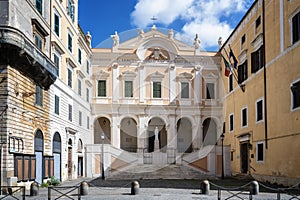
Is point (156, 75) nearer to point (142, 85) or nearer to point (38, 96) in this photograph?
point (142, 85)

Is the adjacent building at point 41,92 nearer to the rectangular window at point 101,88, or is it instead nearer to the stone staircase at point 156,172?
the stone staircase at point 156,172

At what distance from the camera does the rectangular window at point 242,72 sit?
104 feet

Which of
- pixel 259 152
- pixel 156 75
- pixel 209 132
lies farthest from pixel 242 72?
pixel 156 75

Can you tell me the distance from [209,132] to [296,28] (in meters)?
20.3

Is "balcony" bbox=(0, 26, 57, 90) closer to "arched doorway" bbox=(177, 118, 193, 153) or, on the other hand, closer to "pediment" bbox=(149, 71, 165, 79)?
"pediment" bbox=(149, 71, 165, 79)

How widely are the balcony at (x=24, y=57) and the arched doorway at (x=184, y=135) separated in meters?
20.9

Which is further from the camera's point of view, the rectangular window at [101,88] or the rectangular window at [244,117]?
the rectangular window at [101,88]

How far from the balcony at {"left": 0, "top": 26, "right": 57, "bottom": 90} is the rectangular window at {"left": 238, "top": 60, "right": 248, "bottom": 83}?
15547mm

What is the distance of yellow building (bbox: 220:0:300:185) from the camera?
74.2 ft

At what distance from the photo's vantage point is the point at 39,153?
2216cm

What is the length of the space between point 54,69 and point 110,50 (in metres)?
17.0

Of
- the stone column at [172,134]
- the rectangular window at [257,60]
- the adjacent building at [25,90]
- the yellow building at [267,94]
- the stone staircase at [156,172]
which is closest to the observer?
the adjacent building at [25,90]

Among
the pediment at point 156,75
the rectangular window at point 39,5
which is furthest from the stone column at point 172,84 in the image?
the rectangular window at point 39,5

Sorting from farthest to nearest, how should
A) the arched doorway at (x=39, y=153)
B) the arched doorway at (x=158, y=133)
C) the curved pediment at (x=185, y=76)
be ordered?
the arched doorway at (x=158, y=133) → the curved pediment at (x=185, y=76) → the arched doorway at (x=39, y=153)
